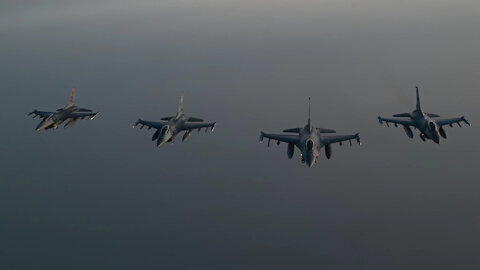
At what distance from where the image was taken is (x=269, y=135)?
67.1 metres

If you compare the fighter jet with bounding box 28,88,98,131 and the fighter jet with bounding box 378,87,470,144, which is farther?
the fighter jet with bounding box 28,88,98,131

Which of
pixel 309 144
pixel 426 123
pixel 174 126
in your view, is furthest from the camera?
pixel 174 126

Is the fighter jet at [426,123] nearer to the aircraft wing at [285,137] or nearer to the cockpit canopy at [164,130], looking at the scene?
the aircraft wing at [285,137]

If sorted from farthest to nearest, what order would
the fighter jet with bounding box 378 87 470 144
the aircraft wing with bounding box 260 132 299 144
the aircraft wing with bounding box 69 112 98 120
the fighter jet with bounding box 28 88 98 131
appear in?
the aircraft wing with bounding box 69 112 98 120, the fighter jet with bounding box 28 88 98 131, the aircraft wing with bounding box 260 132 299 144, the fighter jet with bounding box 378 87 470 144

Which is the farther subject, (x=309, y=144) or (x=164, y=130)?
A: (x=164, y=130)

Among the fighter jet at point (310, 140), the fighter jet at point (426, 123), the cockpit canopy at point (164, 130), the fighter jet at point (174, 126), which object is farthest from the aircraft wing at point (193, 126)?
the fighter jet at point (426, 123)

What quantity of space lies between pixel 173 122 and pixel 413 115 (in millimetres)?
47862

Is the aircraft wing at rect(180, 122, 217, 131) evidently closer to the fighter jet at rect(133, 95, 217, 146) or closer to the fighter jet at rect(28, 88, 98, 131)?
the fighter jet at rect(133, 95, 217, 146)

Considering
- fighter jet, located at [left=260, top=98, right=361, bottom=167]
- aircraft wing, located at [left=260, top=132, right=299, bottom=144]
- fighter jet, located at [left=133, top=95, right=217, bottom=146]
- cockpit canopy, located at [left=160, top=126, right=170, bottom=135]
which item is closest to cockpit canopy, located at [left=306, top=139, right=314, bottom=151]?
fighter jet, located at [left=260, top=98, right=361, bottom=167]

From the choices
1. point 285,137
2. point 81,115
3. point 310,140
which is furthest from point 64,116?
point 310,140

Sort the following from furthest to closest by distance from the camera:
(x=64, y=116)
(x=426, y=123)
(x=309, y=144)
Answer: (x=64, y=116) → (x=426, y=123) → (x=309, y=144)

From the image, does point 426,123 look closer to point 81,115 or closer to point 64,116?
point 81,115

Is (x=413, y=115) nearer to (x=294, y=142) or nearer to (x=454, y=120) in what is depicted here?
(x=454, y=120)

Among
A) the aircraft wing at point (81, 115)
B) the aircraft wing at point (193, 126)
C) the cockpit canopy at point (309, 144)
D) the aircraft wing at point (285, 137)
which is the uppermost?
the aircraft wing at point (81, 115)
